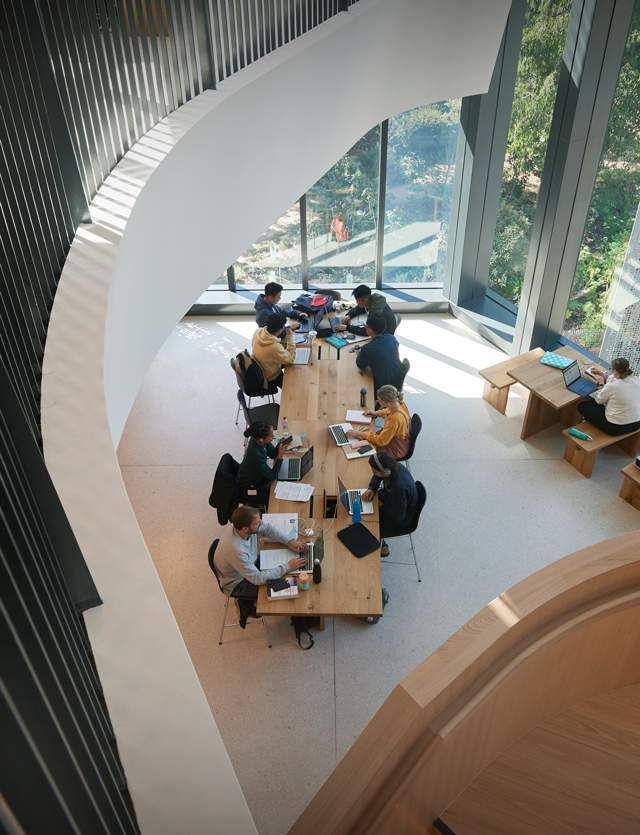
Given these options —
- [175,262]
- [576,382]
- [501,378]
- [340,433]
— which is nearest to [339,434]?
[340,433]

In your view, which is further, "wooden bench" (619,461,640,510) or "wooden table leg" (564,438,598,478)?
"wooden table leg" (564,438,598,478)

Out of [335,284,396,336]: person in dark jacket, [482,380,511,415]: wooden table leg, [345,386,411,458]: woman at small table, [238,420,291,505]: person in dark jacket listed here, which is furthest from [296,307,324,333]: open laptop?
[238,420,291,505]: person in dark jacket

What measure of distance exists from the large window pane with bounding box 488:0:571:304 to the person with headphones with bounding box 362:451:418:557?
484cm

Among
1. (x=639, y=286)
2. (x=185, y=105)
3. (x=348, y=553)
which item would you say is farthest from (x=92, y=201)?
(x=639, y=286)

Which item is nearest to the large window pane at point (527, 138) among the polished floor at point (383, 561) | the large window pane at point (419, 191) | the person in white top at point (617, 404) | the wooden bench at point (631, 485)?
the large window pane at point (419, 191)

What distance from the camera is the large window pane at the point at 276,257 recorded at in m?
9.86

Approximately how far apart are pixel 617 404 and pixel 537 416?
1.08 m

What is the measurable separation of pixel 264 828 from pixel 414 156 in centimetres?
885

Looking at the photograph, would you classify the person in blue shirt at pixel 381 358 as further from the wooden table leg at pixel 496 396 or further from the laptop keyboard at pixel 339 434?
the wooden table leg at pixel 496 396

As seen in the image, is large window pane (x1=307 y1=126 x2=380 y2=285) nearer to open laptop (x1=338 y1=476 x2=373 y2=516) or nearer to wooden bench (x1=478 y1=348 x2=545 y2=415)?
wooden bench (x1=478 y1=348 x2=545 y2=415)

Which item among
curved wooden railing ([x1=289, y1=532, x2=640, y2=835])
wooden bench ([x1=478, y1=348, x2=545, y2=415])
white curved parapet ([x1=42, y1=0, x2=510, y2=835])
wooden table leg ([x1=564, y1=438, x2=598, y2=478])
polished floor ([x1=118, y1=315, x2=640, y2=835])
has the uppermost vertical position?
white curved parapet ([x1=42, y1=0, x2=510, y2=835])

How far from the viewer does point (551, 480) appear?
23.0 ft

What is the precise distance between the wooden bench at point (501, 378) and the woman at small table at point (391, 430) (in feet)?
7.28

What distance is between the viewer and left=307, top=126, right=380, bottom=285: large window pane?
9.44 meters
